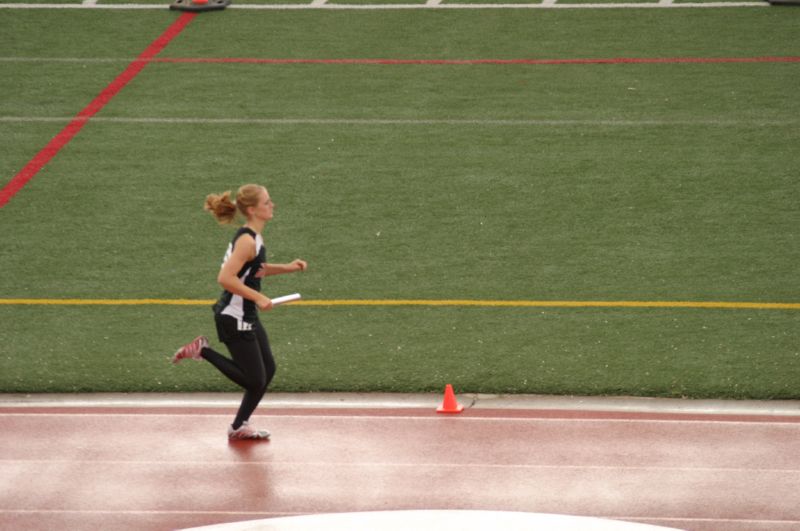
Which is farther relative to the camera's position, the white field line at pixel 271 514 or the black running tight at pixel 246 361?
the black running tight at pixel 246 361

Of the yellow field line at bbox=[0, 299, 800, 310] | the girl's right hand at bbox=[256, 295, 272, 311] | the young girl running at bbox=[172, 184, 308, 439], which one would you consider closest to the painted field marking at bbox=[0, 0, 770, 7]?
the yellow field line at bbox=[0, 299, 800, 310]

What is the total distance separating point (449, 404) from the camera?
967cm

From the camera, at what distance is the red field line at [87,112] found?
14.6 metres

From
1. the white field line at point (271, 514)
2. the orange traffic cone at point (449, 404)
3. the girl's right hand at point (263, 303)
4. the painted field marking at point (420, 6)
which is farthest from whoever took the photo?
the painted field marking at point (420, 6)

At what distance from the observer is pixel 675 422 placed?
9.43 meters

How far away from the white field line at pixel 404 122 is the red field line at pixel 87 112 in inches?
12.1

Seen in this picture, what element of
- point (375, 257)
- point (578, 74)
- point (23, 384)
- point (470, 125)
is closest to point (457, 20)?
point (578, 74)

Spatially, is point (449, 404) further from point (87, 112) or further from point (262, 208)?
point (87, 112)

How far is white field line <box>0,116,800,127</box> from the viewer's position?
15.7m

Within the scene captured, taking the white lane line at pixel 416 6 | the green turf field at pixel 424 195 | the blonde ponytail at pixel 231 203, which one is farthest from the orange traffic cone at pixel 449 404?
the white lane line at pixel 416 6

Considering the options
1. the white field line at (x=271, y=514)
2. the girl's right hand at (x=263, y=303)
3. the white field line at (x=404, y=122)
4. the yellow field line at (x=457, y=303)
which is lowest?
the yellow field line at (x=457, y=303)

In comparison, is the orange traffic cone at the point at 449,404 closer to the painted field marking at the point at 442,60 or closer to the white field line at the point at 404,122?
the white field line at the point at 404,122

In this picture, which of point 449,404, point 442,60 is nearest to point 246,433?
point 449,404

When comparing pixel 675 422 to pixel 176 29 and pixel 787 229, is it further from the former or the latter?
pixel 176 29
